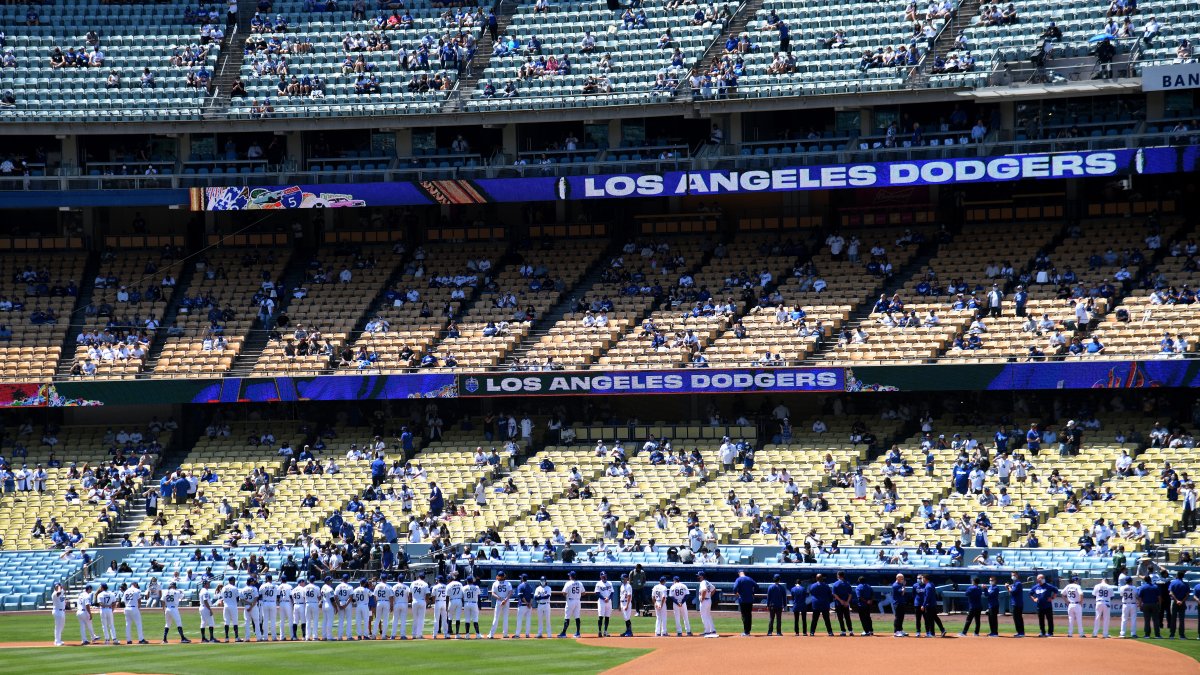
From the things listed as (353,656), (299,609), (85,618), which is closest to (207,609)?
(299,609)

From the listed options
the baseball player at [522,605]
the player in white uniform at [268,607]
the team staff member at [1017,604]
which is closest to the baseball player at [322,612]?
the player in white uniform at [268,607]

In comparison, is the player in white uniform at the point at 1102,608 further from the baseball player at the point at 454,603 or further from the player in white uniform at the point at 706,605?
the baseball player at the point at 454,603

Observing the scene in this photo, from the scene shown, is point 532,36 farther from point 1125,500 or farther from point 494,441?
point 1125,500

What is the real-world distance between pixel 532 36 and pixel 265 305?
11531 mm

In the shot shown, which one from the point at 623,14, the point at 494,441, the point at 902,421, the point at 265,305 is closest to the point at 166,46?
the point at 265,305

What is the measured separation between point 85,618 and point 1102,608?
18.5 m

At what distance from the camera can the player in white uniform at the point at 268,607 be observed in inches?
1305

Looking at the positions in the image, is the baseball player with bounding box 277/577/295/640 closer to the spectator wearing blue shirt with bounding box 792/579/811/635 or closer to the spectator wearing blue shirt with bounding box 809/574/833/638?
the spectator wearing blue shirt with bounding box 792/579/811/635

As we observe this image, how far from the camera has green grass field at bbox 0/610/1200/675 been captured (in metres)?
28.2

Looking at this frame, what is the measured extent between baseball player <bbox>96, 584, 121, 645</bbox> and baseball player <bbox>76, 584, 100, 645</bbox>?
0.22 meters

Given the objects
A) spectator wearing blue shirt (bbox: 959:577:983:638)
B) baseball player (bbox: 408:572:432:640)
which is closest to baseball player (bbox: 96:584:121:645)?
baseball player (bbox: 408:572:432:640)

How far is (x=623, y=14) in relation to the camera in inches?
2121

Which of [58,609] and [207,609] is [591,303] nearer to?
[207,609]

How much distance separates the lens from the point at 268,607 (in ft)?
109
